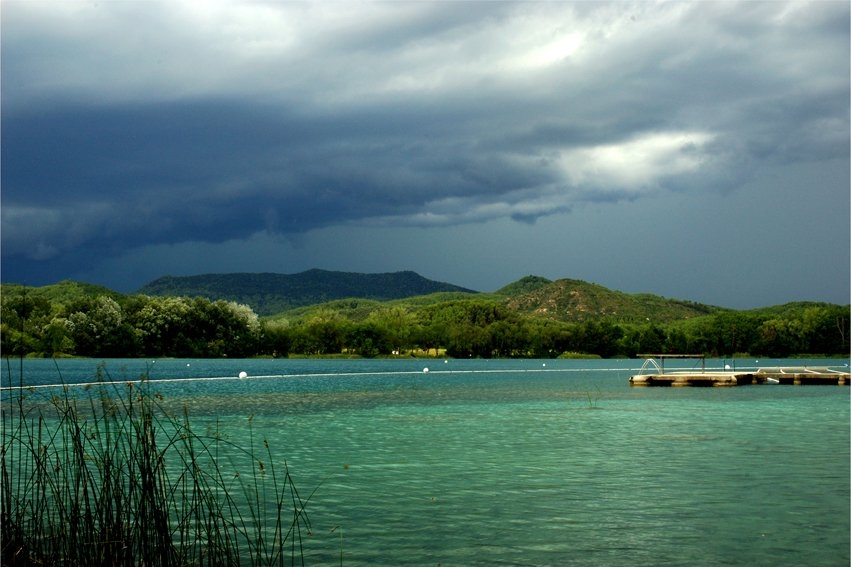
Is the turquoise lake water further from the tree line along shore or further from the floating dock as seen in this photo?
the tree line along shore

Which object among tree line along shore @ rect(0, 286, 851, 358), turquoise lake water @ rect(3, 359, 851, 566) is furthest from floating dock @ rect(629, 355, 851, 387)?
tree line along shore @ rect(0, 286, 851, 358)

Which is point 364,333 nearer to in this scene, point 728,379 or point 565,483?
point 728,379

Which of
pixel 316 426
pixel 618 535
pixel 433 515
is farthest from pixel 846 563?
pixel 316 426

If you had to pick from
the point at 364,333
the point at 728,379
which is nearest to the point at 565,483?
the point at 728,379

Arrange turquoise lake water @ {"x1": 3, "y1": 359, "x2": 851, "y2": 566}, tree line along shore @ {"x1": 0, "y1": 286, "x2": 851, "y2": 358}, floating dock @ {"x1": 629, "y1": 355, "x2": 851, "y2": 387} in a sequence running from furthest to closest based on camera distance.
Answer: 1. tree line along shore @ {"x1": 0, "y1": 286, "x2": 851, "y2": 358}
2. floating dock @ {"x1": 629, "y1": 355, "x2": 851, "y2": 387}
3. turquoise lake water @ {"x1": 3, "y1": 359, "x2": 851, "y2": 566}

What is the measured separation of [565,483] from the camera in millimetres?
15758

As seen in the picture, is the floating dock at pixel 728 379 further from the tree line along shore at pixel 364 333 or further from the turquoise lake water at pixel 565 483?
the tree line along shore at pixel 364 333

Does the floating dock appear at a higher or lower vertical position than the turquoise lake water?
lower

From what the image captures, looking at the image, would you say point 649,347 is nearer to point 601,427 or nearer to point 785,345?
point 785,345

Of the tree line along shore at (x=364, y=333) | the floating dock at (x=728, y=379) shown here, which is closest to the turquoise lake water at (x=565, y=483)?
the floating dock at (x=728, y=379)

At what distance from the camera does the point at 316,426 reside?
26578 millimetres

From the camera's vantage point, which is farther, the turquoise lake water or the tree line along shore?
the tree line along shore

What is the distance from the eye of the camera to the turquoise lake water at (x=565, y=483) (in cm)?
1088

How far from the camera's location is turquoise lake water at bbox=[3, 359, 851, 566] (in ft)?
35.7
